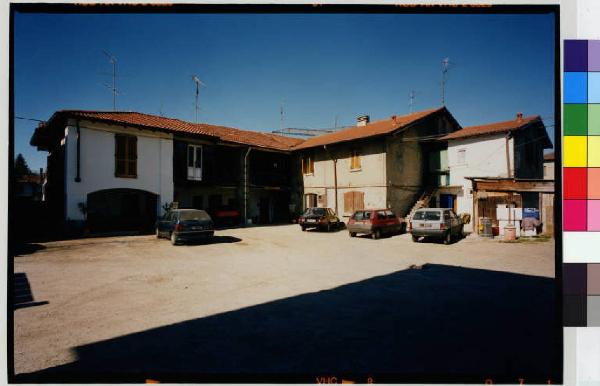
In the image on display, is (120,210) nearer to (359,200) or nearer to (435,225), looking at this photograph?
(359,200)

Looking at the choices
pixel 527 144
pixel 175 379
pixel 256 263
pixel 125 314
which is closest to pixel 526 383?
pixel 175 379

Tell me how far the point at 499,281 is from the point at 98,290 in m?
8.35

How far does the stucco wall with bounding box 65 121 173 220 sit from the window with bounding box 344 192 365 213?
11.5m

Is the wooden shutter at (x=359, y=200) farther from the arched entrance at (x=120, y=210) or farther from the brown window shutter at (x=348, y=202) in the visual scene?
the arched entrance at (x=120, y=210)

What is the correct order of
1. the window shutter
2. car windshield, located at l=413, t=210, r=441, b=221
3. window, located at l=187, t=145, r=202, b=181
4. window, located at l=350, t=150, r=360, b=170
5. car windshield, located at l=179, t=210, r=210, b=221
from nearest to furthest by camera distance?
1. car windshield, located at l=179, t=210, r=210, b=221
2. car windshield, located at l=413, t=210, r=441, b=221
3. window, located at l=187, t=145, r=202, b=181
4. the window shutter
5. window, located at l=350, t=150, r=360, b=170

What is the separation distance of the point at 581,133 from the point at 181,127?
64.3 feet

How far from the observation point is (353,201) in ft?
68.6

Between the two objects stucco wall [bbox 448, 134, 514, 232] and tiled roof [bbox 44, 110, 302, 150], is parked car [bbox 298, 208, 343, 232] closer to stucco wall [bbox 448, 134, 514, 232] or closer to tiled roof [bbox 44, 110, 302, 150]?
stucco wall [bbox 448, 134, 514, 232]

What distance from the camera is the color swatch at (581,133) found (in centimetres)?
358

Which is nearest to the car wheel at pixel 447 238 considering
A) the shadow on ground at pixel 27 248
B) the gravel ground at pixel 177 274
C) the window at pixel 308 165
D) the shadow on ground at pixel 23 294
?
the gravel ground at pixel 177 274

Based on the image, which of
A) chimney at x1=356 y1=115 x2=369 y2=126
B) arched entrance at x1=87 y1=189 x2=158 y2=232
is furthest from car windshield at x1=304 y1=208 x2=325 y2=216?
chimney at x1=356 y1=115 x2=369 y2=126

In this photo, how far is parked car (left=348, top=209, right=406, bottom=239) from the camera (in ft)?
47.9

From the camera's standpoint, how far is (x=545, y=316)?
4.46 meters

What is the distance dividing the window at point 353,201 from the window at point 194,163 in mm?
10162
